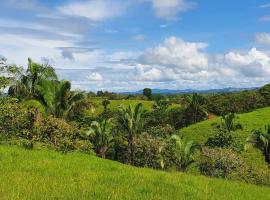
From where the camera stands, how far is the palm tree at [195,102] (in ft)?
323

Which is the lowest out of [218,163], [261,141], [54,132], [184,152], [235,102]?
[218,163]

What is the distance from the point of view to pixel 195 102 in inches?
3979

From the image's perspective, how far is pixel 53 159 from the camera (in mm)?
23219

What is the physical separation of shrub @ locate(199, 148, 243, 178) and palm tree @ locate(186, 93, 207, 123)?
4360 centimetres

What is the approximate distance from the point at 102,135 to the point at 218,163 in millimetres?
15892

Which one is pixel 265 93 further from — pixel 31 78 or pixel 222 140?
pixel 31 78

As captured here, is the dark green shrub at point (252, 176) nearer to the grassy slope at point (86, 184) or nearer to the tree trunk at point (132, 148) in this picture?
the tree trunk at point (132, 148)

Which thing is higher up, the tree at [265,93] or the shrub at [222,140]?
the tree at [265,93]

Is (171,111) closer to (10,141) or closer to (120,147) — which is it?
(120,147)

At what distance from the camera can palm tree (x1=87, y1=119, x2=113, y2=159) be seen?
5928cm

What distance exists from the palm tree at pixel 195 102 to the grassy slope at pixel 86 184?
251ft

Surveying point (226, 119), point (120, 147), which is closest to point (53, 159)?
point (120, 147)

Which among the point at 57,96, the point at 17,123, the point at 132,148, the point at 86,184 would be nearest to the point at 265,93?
the point at 132,148

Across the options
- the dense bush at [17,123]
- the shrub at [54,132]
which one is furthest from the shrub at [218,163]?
the dense bush at [17,123]
